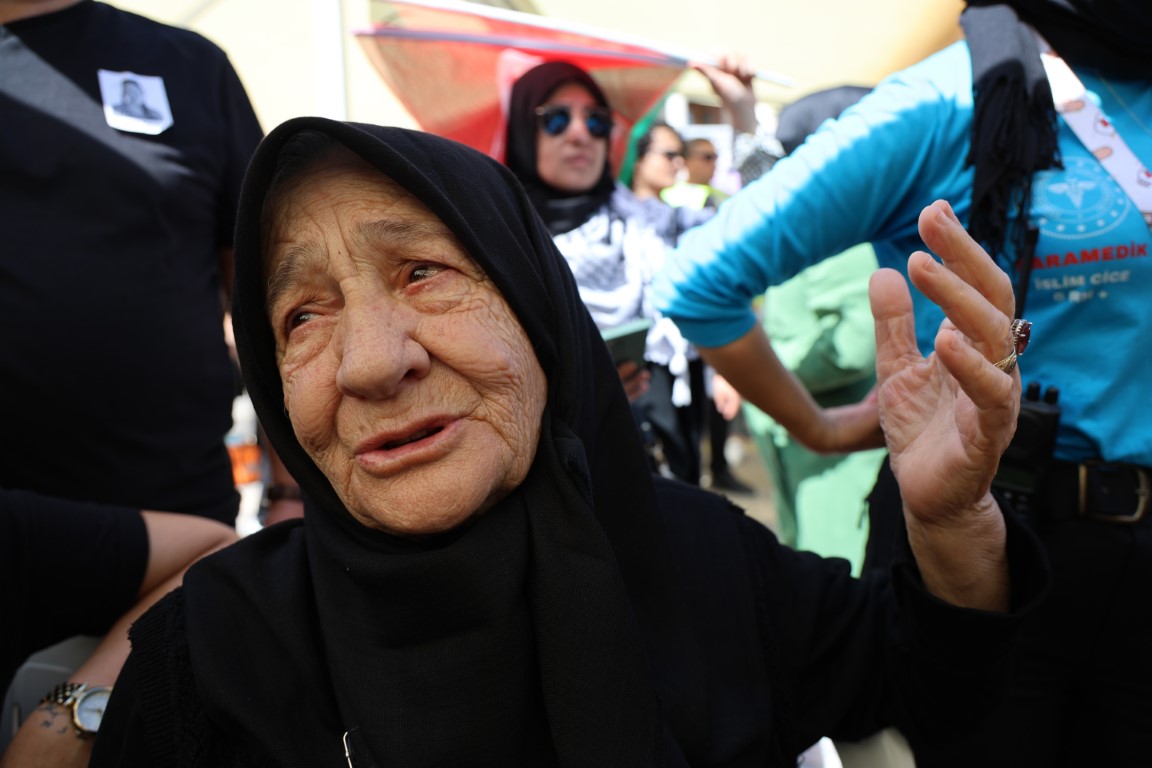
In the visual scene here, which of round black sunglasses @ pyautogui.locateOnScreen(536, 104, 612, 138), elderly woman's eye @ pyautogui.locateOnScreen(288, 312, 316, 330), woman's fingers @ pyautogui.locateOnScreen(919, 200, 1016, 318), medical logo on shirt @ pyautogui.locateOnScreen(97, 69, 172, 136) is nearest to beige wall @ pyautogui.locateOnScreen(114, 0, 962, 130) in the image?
round black sunglasses @ pyautogui.locateOnScreen(536, 104, 612, 138)

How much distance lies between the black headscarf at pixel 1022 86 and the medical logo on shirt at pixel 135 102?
6.06 ft

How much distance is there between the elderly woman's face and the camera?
4.03 ft

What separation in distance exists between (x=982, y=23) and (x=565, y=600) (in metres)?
1.37

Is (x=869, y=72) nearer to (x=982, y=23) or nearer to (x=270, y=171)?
(x=982, y=23)

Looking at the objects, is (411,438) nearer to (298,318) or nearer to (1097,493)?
(298,318)

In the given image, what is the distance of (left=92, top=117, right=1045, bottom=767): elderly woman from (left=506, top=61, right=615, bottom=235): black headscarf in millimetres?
2165

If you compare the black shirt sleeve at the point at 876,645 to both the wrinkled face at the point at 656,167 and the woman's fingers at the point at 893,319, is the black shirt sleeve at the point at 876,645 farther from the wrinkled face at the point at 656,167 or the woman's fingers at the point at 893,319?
the wrinkled face at the point at 656,167

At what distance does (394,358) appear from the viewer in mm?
1202

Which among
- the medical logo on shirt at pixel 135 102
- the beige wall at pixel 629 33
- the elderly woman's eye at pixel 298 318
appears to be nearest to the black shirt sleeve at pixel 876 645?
the elderly woman's eye at pixel 298 318

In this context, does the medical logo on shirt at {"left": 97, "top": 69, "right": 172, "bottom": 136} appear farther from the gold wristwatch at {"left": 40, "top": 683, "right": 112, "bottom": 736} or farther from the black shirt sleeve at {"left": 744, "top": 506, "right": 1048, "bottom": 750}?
the black shirt sleeve at {"left": 744, "top": 506, "right": 1048, "bottom": 750}

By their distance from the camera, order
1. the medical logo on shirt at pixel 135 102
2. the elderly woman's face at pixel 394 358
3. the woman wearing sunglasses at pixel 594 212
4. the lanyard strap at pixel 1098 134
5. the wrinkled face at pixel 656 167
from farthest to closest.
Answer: the wrinkled face at pixel 656 167
the woman wearing sunglasses at pixel 594 212
the medical logo on shirt at pixel 135 102
the lanyard strap at pixel 1098 134
the elderly woman's face at pixel 394 358

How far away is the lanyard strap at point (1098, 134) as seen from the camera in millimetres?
1560

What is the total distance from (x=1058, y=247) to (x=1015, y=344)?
0.49 metres

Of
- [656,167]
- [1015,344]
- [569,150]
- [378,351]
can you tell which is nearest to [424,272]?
[378,351]
